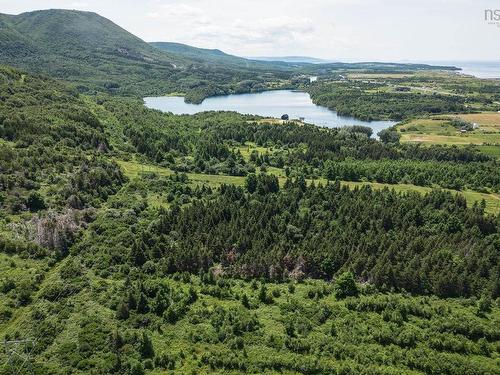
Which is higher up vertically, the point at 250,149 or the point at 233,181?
the point at 250,149

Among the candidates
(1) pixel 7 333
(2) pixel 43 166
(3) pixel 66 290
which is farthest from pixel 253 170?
(1) pixel 7 333

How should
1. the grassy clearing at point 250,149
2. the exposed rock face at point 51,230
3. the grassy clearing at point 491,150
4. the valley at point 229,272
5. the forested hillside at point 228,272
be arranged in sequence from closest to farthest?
1. the valley at point 229,272
2. the forested hillside at point 228,272
3. the exposed rock face at point 51,230
4. the grassy clearing at point 250,149
5. the grassy clearing at point 491,150

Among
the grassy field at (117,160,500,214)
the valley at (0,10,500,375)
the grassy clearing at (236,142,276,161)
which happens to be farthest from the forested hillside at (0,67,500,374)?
the grassy clearing at (236,142,276,161)

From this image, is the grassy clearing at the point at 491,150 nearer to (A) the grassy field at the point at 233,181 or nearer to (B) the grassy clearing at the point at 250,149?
(A) the grassy field at the point at 233,181

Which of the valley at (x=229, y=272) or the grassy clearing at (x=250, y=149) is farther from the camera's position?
the grassy clearing at (x=250, y=149)

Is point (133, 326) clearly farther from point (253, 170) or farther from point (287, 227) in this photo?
point (253, 170)

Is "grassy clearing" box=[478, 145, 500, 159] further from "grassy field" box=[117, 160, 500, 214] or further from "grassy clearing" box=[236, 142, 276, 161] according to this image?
"grassy clearing" box=[236, 142, 276, 161]

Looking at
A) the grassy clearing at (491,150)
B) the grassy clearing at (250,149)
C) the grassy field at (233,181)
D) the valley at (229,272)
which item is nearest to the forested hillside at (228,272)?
the valley at (229,272)

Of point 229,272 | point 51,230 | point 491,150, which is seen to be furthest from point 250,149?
point 51,230

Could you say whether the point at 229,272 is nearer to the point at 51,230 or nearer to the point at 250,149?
the point at 51,230
